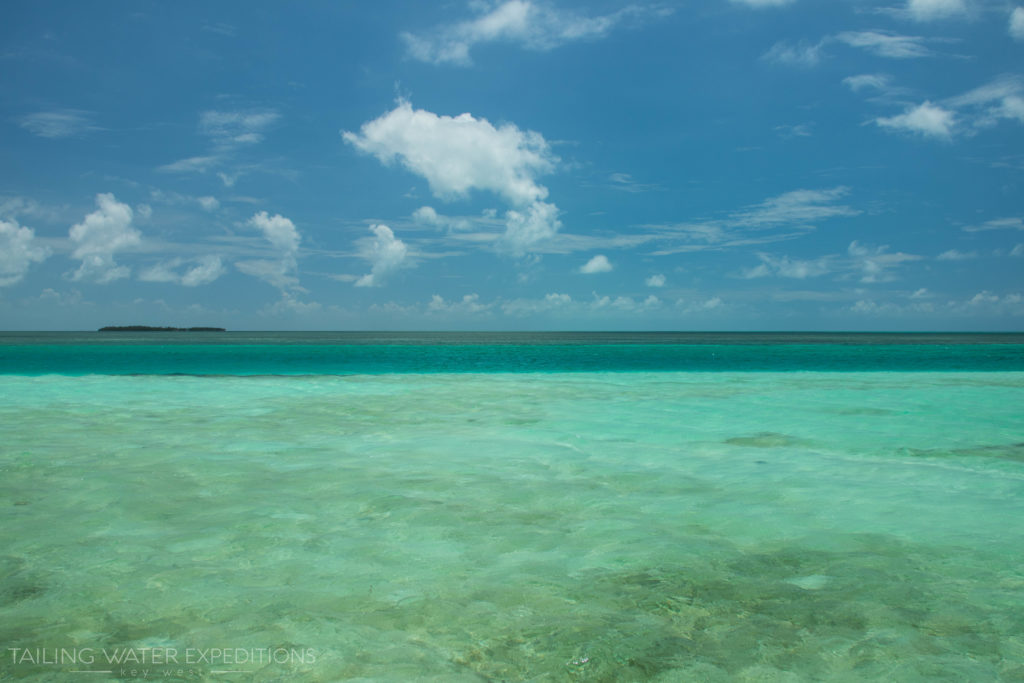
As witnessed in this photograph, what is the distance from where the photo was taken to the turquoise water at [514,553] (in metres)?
2.59

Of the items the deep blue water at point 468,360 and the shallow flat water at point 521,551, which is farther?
the deep blue water at point 468,360

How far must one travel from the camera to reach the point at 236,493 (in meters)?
5.11

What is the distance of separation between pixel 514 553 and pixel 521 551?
0.05 m

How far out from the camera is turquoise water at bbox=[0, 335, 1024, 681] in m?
2.59

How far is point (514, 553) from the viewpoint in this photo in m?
3.78

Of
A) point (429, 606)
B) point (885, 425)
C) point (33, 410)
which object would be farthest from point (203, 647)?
point (33, 410)

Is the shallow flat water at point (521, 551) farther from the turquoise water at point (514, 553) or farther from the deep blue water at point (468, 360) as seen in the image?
the deep blue water at point (468, 360)

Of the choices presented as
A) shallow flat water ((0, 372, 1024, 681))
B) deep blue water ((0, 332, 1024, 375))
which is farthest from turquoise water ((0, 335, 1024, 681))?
deep blue water ((0, 332, 1024, 375))

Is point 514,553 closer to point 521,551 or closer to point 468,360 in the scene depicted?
point 521,551

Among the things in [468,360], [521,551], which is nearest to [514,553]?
[521,551]

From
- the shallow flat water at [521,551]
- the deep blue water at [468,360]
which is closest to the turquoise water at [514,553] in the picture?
the shallow flat water at [521,551]

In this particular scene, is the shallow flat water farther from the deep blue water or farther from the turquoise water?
the deep blue water

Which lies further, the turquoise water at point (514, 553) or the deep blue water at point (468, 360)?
the deep blue water at point (468, 360)

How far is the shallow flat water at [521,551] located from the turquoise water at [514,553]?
2 cm
